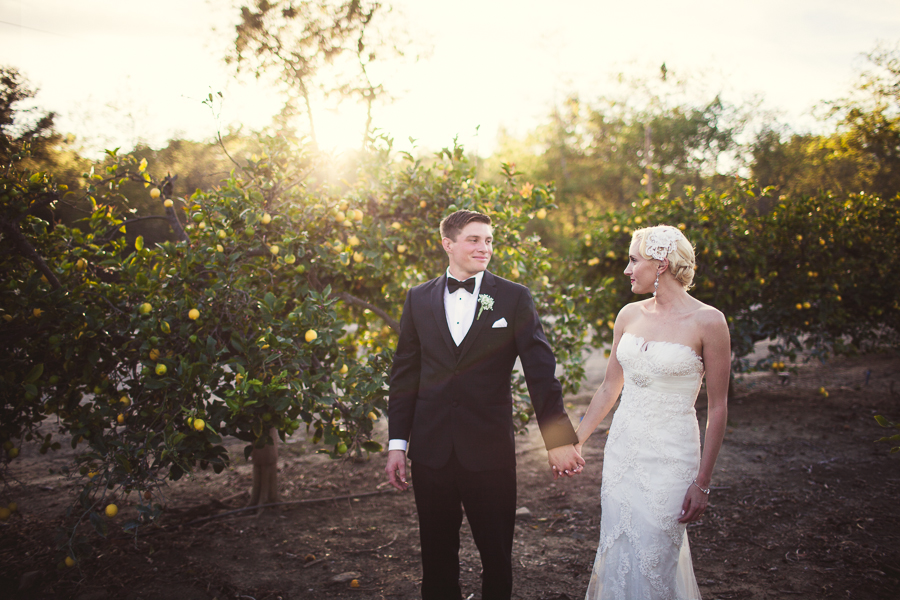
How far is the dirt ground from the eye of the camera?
3174mm

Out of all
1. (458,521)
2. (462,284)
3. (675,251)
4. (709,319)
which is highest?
(675,251)

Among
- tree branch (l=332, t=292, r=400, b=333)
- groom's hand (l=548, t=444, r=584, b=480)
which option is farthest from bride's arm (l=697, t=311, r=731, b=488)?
tree branch (l=332, t=292, r=400, b=333)

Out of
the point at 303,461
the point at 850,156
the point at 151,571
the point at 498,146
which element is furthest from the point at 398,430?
the point at 498,146

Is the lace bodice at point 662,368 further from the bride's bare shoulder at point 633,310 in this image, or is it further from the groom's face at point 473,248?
the groom's face at point 473,248

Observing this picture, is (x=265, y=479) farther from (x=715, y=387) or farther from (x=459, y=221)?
(x=715, y=387)

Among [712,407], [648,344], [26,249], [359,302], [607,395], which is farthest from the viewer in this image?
[359,302]

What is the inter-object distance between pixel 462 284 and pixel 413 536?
2.37m

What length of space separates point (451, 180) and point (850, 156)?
1524 cm

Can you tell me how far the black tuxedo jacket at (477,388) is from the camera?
2383mm

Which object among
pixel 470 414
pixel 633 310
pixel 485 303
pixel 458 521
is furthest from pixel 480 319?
pixel 458 521

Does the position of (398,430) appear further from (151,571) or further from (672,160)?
(672,160)

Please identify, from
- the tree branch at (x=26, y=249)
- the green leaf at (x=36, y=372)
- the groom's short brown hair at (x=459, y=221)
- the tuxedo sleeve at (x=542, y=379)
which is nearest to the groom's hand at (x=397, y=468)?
the tuxedo sleeve at (x=542, y=379)

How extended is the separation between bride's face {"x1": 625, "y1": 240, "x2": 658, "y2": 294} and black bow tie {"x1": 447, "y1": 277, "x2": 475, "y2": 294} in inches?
31.0

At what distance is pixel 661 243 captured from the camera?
2496 millimetres
